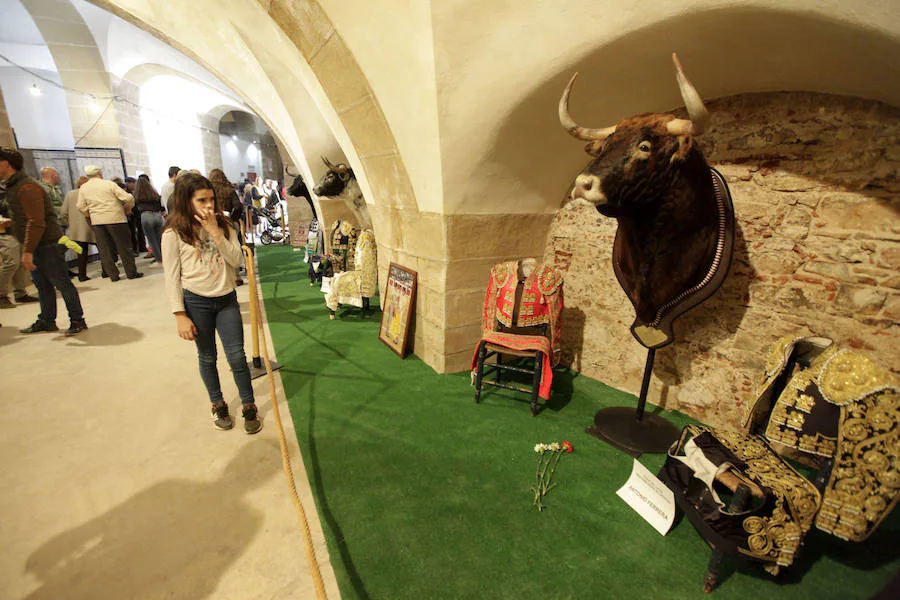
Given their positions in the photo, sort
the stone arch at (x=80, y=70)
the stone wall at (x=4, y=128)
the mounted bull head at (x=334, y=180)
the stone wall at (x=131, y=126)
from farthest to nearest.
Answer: the stone wall at (x=131, y=126) → the stone arch at (x=80, y=70) → the mounted bull head at (x=334, y=180) → the stone wall at (x=4, y=128)

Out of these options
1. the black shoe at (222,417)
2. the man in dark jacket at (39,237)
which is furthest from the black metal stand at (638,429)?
the man in dark jacket at (39,237)

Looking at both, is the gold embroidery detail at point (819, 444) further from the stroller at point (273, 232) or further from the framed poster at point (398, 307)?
the stroller at point (273, 232)

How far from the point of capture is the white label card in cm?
182

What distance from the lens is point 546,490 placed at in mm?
2072

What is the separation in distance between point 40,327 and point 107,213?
2773 mm

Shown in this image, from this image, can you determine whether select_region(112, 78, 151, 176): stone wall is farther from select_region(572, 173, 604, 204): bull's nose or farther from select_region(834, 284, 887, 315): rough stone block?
select_region(834, 284, 887, 315): rough stone block

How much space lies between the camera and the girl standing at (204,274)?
83.7 inches

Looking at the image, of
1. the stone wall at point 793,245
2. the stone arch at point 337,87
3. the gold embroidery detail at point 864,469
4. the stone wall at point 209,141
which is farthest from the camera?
the stone wall at point 209,141

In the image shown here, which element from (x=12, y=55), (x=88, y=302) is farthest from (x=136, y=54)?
(x=88, y=302)

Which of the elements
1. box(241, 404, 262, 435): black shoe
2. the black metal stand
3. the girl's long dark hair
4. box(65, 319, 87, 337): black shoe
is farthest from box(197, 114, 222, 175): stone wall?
the black metal stand

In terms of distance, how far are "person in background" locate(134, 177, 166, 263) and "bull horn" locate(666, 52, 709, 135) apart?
833 centimetres

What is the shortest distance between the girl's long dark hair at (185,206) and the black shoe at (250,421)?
1.22m

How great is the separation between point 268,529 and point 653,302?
101 inches

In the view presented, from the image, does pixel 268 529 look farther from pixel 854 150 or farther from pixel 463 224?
pixel 854 150
